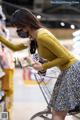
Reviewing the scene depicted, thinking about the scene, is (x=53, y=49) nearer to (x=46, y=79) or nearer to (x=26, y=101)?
(x=46, y=79)

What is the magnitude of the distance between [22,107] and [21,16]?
2201 mm

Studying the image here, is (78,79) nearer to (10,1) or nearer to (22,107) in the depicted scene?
(22,107)

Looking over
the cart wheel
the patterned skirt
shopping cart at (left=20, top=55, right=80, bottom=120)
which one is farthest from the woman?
the cart wheel

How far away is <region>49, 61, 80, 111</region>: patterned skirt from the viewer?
3.74 metres

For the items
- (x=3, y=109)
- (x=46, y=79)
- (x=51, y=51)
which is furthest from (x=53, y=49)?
(x=3, y=109)

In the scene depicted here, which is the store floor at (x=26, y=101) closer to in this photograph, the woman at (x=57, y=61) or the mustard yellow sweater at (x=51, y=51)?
the woman at (x=57, y=61)

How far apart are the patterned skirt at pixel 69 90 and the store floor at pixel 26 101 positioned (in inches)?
41.6

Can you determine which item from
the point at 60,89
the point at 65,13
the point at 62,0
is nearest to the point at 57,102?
the point at 60,89

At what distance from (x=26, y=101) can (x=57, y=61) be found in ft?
8.01

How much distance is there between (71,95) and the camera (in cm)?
374

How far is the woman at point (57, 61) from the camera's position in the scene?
3.60 meters

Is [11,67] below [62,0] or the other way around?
the other way around

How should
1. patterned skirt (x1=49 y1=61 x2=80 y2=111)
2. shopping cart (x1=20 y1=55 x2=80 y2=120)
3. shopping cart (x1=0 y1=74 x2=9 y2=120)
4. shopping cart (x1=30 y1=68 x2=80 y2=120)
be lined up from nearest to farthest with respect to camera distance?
patterned skirt (x1=49 y1=61 x2=80 y2=111), shopping cart (x1=20 y1=55 x2=80 y2=120), shopping cart (x1=30 y1=68 x2=80 y2=120), shopping cart (x1=0 y1=74 x2=9 y2=120)

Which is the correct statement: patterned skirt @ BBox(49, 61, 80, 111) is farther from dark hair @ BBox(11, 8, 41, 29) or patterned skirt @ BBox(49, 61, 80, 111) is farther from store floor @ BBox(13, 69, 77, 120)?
Answer: store floor @ BBox(13, 69, 77, 120)
